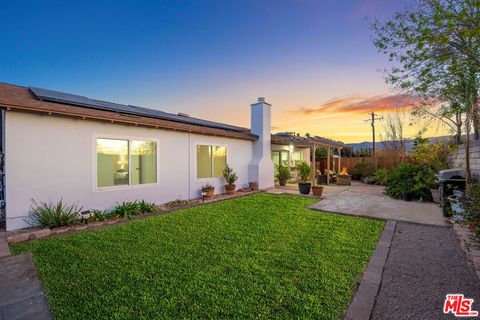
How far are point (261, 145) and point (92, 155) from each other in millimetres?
7968

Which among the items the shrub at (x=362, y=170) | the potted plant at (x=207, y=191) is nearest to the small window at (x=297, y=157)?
the shrub at (x=362, y=170)

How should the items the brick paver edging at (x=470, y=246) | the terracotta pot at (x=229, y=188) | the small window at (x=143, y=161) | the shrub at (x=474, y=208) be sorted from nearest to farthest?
1. the brick paver edging at (x=470, y=246)
2. the shrub at (x=474, y=208)
3. the small window at (x=143, y=161)
4. the terracotta pot at (x=229, y=188)

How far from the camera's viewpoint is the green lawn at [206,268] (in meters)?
2.40

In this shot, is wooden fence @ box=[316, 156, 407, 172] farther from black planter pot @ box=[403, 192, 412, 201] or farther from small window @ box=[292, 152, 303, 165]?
black planter pot @ box=[403, 192, 412, 201]

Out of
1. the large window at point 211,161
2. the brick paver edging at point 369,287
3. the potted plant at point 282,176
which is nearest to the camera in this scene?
the brick paver edging at point 369,287

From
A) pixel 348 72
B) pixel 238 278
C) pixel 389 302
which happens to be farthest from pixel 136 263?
pixel 348 72

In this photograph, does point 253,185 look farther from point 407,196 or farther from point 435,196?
point 435,196

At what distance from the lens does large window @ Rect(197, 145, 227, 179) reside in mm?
9430

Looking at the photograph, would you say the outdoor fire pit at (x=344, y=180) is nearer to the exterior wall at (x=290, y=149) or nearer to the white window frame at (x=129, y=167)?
the exterior wall at (x=290, y=149)

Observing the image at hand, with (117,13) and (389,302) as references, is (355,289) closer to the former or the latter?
(389,302)

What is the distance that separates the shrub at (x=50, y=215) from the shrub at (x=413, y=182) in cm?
1176

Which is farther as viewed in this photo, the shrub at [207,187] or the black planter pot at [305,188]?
the black planter pot at [305,188]

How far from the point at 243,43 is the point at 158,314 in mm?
10735

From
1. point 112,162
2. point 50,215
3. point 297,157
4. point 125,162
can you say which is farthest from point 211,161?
point 297,157
